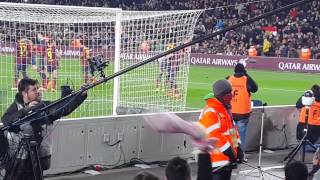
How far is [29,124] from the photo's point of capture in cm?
747

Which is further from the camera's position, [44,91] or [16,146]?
[44,91]

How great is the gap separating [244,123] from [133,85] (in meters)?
3.58

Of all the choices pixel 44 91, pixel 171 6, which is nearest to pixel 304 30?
pixel 171 6

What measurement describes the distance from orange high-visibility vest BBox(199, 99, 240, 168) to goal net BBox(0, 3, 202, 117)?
6.75 metres

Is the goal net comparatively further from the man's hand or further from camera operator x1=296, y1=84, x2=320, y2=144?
the man's hand

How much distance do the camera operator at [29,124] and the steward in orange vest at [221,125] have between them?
55.4 inches

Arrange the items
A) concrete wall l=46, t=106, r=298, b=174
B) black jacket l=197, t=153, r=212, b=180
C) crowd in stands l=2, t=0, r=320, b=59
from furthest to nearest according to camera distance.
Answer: crowd in stands l=2, t=0, r=320, b=59 → concrete wall l=46, t=106, r=298, b=174 → black jacket l=197, t=153, r=212, b=180

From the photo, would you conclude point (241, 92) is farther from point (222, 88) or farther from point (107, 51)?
point (222, 88)

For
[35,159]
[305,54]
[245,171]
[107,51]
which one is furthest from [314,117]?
[305,54]

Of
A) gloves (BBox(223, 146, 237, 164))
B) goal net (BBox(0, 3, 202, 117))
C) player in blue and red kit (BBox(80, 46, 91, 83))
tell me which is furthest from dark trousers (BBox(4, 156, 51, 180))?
player in blue and red kit (BBox(80, 46, 91, 83))

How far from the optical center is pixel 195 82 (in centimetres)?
3080

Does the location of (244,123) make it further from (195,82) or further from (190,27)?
(195,82)

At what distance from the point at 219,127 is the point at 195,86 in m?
21.6

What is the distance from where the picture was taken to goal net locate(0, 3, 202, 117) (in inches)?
583
